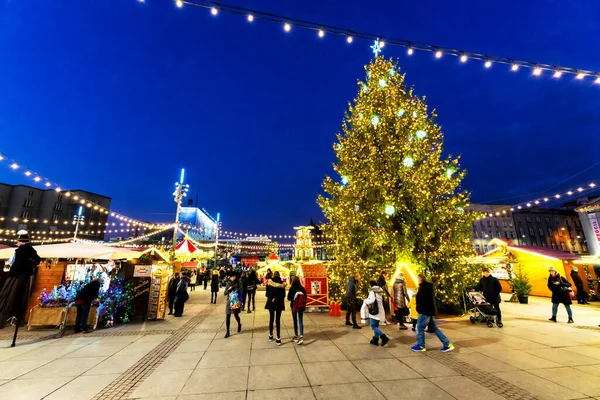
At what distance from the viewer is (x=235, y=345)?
7047 millimetres

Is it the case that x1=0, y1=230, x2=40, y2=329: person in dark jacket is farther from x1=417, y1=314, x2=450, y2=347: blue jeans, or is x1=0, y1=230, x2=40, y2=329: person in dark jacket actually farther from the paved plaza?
x1=417, y1=314, x2=450, y2=347: blue jeans

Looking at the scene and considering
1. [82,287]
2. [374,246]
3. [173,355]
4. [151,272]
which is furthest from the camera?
[374,246]

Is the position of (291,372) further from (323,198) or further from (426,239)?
(323,198)

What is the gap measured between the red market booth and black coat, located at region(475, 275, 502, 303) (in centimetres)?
645

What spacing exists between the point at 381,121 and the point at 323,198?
5.18m

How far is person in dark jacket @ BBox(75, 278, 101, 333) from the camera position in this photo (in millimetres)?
8516

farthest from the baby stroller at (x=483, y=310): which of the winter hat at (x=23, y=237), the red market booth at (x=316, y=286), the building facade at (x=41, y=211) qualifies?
the building facade at (x=41, y=211)

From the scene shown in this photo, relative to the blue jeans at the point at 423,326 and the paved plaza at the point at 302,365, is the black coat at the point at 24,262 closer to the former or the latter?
the paved plaza at the point at 302,365

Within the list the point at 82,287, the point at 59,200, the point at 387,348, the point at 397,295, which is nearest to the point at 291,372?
the point at 387,348

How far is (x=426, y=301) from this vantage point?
6.52 meters

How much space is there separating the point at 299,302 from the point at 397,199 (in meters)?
6.73

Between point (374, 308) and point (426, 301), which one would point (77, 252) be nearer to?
point (374, 308)

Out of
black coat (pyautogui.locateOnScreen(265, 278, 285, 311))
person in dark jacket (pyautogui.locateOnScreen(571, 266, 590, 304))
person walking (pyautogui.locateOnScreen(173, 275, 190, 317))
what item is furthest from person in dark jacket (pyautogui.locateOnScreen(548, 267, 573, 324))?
person walking (pyautogui.locateOnScreen(173, 275, 190, 317))

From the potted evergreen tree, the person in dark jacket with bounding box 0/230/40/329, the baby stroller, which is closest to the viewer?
the person in dark jacket with bounding box 0/230/40/329
